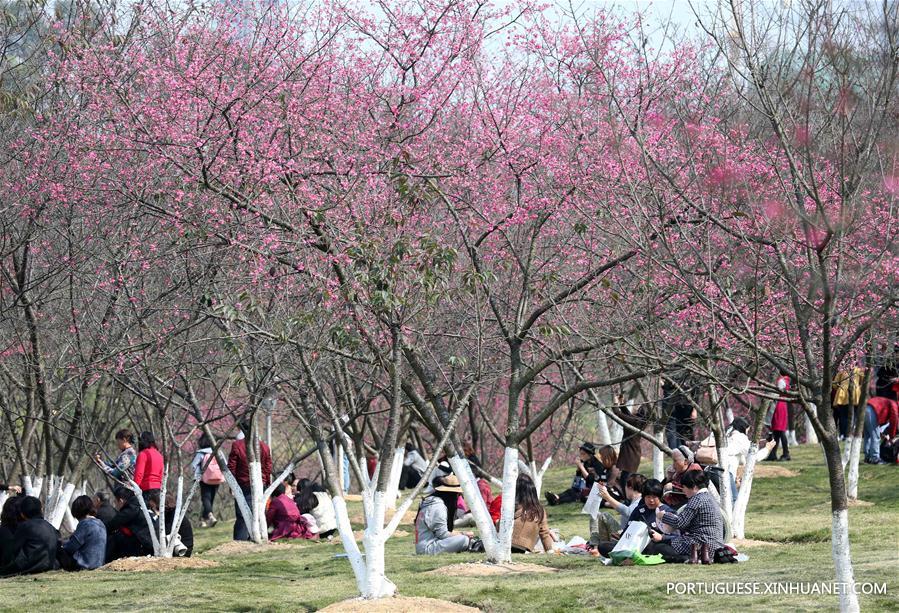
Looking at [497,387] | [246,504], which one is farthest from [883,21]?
[497,387]

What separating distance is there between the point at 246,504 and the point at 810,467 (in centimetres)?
968

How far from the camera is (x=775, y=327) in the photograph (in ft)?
39.6

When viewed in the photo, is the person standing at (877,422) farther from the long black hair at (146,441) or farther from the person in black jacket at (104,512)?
the person in black jacket at (104,512)

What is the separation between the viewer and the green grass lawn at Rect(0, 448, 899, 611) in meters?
9.34

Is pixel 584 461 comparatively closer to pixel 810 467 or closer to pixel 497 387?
pixel 497 387

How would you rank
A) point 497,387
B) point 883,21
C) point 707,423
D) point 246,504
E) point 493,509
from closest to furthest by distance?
point 883,21 < point 707,423 < point 493,509 < point 246,504 < point 497,387

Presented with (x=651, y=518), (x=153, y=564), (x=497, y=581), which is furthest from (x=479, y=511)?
(x=153, y=564)

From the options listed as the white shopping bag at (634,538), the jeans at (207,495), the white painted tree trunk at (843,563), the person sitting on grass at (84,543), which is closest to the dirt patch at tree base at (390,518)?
the jeans at (207,495)

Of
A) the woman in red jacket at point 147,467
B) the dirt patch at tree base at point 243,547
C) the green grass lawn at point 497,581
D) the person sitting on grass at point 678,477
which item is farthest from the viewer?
the dirt patch at tree base at point 243,547

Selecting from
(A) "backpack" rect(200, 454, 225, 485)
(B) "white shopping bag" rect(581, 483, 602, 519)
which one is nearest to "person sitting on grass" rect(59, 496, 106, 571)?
(B) "white shopping bag" rect(581, 483, 602, 519)

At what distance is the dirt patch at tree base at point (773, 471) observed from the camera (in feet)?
66.3

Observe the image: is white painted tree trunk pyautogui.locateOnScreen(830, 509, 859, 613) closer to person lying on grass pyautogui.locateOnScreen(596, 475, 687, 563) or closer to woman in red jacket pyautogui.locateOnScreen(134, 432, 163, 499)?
person lying on grass pyautogui.locateOnScreen(596, 475, 687, 563)

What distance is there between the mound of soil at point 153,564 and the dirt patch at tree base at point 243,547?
170 centimetres

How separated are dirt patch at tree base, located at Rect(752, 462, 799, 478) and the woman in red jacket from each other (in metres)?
9.65
